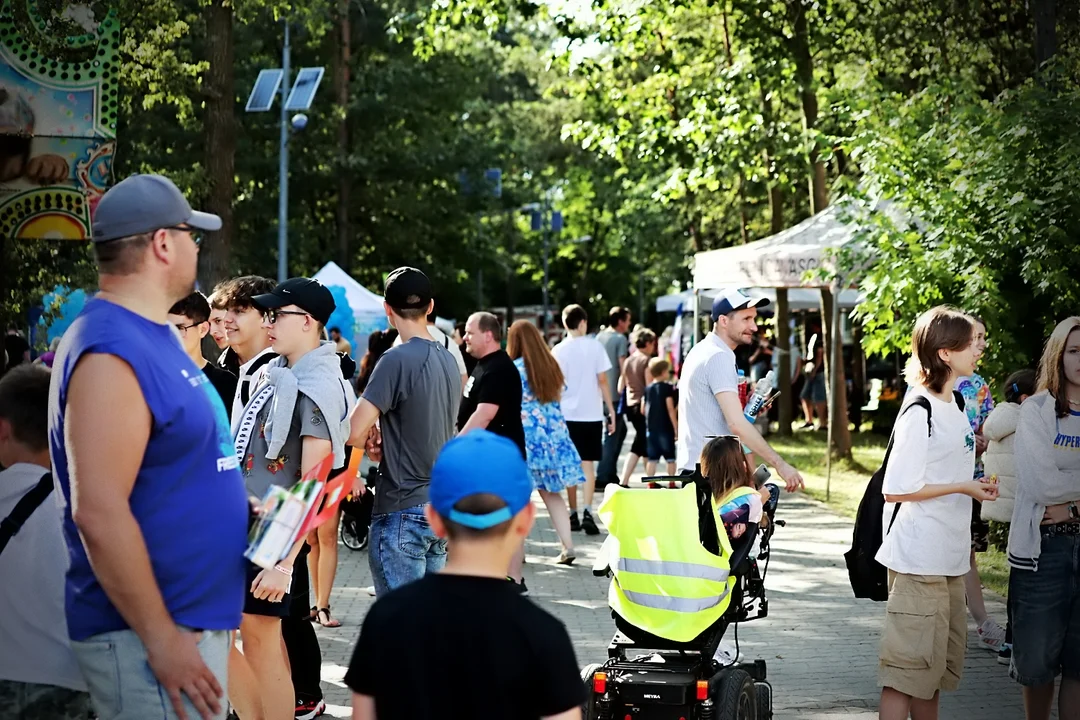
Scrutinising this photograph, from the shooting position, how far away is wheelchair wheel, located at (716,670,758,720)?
556 centimetres

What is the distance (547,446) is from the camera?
11445 mm

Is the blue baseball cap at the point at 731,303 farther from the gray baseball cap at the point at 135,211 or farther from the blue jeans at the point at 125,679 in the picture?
the blue jeans at the point at 125,679

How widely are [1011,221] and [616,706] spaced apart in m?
6.24

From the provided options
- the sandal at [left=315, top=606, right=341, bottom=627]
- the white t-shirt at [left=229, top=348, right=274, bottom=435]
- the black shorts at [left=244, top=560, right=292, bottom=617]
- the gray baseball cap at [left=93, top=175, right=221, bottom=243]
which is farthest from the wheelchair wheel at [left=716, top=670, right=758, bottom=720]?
the sandal at [left=315, top=606, right=341, bottom=627]

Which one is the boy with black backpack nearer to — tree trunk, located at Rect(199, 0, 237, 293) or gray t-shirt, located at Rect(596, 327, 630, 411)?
gray t-shirt, located at Rect(596, 327, 630, 411)

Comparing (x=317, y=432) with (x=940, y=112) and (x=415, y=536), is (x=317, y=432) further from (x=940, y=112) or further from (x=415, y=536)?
(x=940, y=112)

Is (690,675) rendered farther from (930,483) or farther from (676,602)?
(930,483)

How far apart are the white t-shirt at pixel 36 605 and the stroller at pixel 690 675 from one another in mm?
2383

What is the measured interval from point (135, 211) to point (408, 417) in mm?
2948

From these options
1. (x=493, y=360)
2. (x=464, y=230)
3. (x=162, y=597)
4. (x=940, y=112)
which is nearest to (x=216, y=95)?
(x=940, y=112)

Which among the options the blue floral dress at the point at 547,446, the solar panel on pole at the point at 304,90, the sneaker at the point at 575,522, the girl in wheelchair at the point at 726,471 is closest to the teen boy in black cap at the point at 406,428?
the girl in wheelchair at the point at 726,471

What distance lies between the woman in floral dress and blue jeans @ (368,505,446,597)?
16.2 ft

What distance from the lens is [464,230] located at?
1667 inches

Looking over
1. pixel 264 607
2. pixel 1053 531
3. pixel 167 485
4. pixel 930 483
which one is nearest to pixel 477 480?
pixel 167 485
